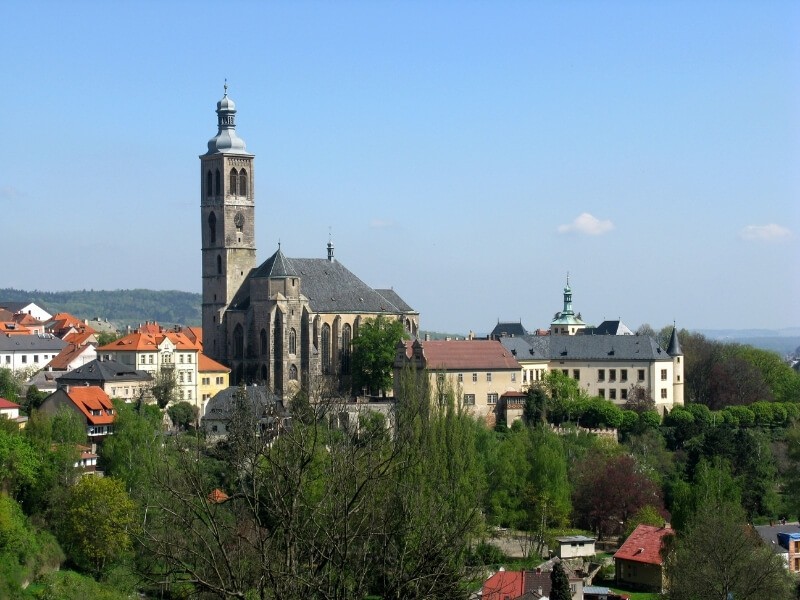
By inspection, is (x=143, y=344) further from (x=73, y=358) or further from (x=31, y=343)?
(x=31, y=343)

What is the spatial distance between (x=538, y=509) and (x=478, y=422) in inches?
552

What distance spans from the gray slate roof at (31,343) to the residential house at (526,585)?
59.7 meters

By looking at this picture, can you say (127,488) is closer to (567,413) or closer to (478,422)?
(478,422)

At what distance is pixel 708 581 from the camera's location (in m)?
43.8

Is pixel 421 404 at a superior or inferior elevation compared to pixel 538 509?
superior

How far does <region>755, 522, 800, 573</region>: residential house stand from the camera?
2191 inches

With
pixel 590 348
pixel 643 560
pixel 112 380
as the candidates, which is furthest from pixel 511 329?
pixel 643 560

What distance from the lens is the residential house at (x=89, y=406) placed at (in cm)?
7006

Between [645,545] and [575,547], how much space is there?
416 cm

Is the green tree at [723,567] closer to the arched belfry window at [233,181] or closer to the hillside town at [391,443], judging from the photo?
the hillside town at [391,443]

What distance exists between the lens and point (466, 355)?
280 ft

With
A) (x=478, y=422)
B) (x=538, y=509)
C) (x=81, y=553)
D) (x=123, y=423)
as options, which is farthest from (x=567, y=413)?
(x=81, y=553)

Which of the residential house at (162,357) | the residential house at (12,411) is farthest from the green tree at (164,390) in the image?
the residential house at (12,411)

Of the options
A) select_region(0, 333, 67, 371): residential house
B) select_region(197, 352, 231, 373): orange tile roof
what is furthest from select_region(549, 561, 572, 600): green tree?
select_region(0, 333, 67, 371): residential house
